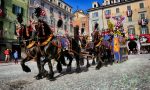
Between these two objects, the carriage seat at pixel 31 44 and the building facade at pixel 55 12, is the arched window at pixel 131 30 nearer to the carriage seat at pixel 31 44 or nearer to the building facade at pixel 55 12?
the building facade at pixel 55 12

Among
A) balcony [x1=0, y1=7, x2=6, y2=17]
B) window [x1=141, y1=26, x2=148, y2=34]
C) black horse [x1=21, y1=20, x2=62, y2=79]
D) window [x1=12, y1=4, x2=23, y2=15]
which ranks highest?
window [x1=12, y1=4, x2=23, y2=15]

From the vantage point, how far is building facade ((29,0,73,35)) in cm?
4050

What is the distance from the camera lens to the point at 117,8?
50125 mm

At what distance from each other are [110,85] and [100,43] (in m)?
5.82

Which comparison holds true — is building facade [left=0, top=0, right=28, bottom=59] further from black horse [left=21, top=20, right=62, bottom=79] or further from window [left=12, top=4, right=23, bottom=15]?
black horse [left=21, top=20, right=62, bottom=79]

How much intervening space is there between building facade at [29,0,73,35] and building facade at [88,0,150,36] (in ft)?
27.9

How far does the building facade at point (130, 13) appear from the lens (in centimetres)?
4678

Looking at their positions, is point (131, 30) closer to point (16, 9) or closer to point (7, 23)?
point (16, 9)

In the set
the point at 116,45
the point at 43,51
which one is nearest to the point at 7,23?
the point at 116,45

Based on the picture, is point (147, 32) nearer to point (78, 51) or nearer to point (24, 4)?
point (24, 4)

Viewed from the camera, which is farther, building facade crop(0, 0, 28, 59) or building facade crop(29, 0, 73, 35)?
building facade crop(29, 0, 73, 35)

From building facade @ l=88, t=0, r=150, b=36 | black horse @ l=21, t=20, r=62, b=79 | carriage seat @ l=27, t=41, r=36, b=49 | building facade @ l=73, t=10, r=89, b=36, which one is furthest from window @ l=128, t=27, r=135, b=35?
carriage seat @ l=27, t=41, r=36, b=49

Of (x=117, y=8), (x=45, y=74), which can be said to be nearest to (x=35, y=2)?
(x=117, y=8)

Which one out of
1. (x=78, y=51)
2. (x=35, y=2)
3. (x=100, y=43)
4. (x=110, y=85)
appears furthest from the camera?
(x=35, y=2)
